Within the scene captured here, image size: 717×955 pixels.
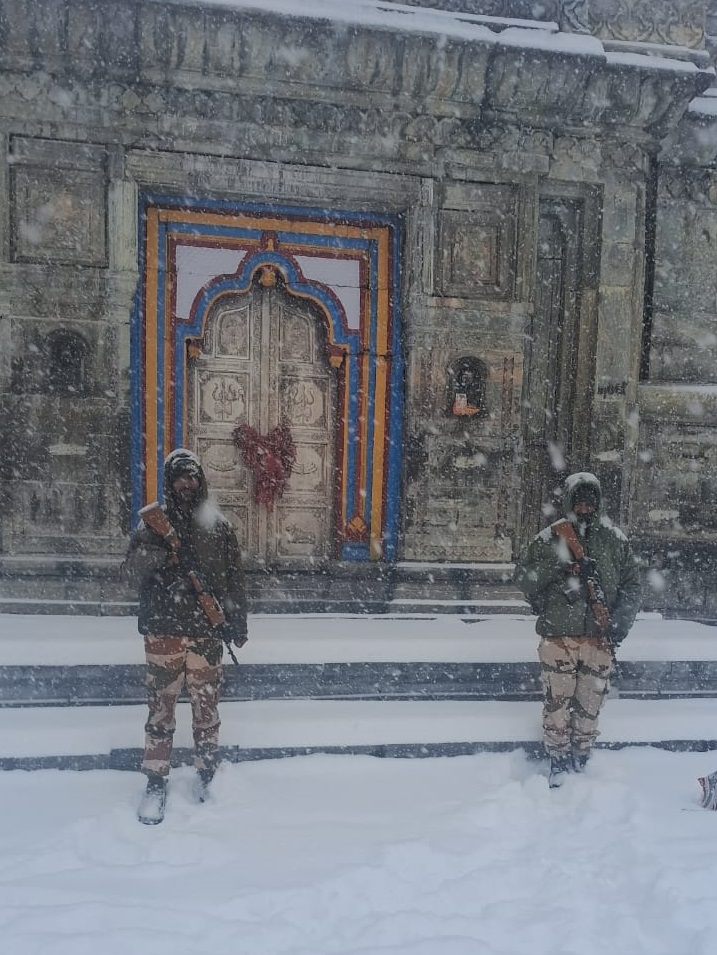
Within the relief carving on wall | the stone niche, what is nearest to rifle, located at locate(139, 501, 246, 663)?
the stone niche

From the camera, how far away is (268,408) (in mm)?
6555

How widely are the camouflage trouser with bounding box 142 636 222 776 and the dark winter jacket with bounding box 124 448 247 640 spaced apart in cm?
9

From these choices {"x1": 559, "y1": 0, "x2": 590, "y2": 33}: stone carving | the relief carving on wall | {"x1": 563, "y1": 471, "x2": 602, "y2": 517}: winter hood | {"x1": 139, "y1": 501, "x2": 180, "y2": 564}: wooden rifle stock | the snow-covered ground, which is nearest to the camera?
the snow-covered ground

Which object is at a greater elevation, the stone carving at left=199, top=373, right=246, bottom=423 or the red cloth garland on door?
the stone carving at left=199, top=373, right=246, bottom=423

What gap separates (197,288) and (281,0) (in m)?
2.34

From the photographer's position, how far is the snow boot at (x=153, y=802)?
334 cm

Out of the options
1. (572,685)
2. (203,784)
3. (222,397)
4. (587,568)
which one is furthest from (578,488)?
(222,397)

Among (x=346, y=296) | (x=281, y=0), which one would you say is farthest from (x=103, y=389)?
(x=281, y=0)

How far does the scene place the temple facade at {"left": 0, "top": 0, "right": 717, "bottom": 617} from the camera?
5.82 meters

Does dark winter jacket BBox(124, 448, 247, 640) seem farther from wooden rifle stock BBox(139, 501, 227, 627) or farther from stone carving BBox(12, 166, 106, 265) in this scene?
stone carving BBox(12, 166, 106, 265)

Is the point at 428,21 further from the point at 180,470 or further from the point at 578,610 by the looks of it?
the point at 578,610

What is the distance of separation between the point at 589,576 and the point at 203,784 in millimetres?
2289

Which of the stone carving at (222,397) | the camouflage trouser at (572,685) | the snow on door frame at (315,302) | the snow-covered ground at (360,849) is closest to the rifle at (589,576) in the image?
the camouflage trouser at (572,685)

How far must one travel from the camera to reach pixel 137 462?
627 centimetres
